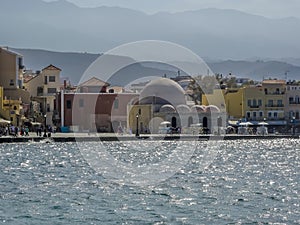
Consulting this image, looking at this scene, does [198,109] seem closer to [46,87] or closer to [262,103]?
[262,103]

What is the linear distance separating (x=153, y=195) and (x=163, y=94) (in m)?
61.4

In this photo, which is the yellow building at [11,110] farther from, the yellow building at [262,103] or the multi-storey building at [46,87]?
the yellow building at [262,103]

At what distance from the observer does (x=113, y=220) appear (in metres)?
22.2

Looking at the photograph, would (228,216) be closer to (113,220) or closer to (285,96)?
(113,220)

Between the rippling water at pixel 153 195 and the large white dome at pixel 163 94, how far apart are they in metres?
42.5

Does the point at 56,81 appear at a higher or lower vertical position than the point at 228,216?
higher

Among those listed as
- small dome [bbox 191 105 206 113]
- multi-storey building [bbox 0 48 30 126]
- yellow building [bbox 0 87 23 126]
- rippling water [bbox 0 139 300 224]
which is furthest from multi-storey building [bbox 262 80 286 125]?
rippling water [bbox 0 139 300 224]

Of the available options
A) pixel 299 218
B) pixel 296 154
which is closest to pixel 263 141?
pixel 296 154

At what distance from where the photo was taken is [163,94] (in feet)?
290

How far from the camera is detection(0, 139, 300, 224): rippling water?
22.7 metres

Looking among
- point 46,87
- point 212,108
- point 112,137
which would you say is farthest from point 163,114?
point 112,137

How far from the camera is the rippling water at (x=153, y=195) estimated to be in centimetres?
2272

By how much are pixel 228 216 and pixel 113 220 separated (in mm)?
3144

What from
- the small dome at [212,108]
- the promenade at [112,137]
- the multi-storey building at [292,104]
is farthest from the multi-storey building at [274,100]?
the promenade at [112,137]
